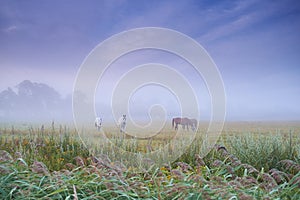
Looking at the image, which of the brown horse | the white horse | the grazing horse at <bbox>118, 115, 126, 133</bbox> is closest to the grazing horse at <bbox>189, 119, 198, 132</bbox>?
the brown horse

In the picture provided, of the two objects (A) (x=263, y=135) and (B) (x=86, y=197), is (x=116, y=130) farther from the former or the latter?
(B) (x=86, y=197)

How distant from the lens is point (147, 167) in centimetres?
518

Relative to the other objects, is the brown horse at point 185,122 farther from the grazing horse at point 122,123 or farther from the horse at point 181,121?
the grazing horse at point 122,123

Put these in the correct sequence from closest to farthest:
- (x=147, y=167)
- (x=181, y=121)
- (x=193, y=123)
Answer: (x=147, y=167) → (x=193, y=123) → (x=181, y=121)

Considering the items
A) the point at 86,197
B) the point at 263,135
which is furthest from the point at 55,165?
the point at 263,135

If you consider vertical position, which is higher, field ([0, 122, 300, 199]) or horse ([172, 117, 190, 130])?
horse ([172, 117, 190, 130])

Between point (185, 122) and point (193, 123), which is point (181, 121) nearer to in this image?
point (185, 122)

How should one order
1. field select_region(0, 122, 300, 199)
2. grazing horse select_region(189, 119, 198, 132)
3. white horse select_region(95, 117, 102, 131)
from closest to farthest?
1. field select_region(0, 122, 300, 199)
2. grazing horse select_region(189, 119, 198, 132)
3. white horse select_region(95, 117, 102, 131)

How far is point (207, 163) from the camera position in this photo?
17.5 feet

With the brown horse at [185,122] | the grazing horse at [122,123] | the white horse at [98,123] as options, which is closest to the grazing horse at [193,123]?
the brown horse at [185,122]

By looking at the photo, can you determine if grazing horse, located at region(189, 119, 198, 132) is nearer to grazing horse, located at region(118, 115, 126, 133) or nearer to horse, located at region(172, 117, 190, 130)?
horse, located at region(172, 117, 190, 130)

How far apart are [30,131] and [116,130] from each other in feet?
5.28

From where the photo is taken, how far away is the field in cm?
313

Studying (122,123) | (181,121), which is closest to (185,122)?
(181,121)
